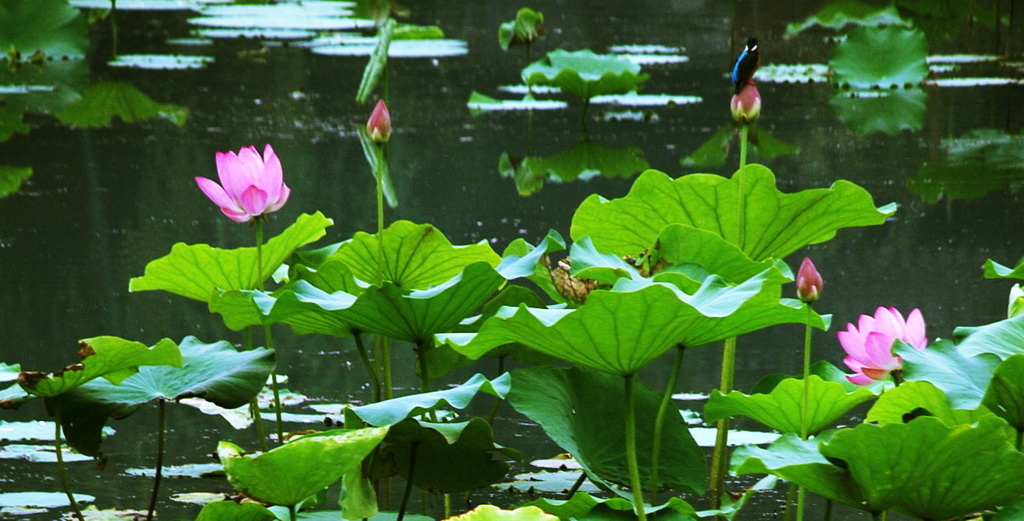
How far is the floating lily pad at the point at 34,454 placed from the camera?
1656 millimetres

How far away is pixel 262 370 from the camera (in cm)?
138

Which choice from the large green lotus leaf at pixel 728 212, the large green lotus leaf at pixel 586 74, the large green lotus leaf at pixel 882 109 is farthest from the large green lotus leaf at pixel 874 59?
the large green lotus leaf at pixel 728 212

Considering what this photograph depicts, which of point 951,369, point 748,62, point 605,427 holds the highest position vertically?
point 748,62

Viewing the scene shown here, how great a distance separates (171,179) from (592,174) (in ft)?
4.00

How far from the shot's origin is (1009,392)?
45.1 inches

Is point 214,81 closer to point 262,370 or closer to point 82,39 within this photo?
point 82,39

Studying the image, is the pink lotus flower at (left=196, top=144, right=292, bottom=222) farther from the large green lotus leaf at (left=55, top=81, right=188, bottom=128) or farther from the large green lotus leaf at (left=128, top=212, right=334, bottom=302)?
the large green lotus leaf at (left=55, top=81, right=188, bottom=128)

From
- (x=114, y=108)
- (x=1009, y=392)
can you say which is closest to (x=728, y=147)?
(x=114, y=108)

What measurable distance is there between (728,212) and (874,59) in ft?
14.2

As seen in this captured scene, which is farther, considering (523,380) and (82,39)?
(82,39)

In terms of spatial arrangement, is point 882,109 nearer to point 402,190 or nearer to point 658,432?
point 402,190

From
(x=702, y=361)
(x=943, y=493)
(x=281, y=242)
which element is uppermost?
(x=281, y=242)

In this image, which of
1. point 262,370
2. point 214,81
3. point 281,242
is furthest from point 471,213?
point 214,81

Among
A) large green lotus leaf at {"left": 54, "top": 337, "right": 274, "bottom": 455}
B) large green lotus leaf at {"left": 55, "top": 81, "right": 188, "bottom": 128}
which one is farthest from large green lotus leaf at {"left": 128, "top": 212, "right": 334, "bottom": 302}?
large green lotus leaf at {"left": 55, "top": 81, "right": 188, "bottom": 128}
